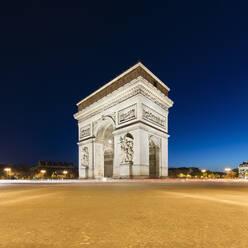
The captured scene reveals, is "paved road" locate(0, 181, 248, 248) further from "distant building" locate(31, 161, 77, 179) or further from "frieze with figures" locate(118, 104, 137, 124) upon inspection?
"distant building" locate(31, 161, 77, 179)

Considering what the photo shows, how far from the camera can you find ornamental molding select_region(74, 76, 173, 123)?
19.7m

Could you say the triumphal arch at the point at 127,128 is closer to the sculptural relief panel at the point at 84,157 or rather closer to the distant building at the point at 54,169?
the sculptural relief panel at the point at 84,157

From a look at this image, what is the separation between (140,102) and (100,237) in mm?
17329

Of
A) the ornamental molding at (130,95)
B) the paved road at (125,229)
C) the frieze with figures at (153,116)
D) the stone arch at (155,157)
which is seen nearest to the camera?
the paved road at (125,229)

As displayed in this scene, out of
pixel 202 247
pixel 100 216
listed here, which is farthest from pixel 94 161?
pixel 202 247

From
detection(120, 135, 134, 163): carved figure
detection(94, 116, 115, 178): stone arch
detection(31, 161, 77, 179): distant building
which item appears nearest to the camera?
detection(120, 135, 134, 163): carved figure

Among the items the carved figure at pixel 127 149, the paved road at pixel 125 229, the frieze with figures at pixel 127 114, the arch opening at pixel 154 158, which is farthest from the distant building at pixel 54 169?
the paved road at pixel 125 229

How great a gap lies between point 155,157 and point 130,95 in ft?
27.3

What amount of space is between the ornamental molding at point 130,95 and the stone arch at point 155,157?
4850 millimetres

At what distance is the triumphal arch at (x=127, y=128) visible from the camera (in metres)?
19.0

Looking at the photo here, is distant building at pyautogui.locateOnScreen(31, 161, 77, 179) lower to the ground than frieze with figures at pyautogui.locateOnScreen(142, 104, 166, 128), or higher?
lower

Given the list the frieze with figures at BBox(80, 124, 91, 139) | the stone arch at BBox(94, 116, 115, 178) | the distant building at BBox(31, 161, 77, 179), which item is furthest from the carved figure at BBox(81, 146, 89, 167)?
the distant building at BBox(31, 161, 77, 179)

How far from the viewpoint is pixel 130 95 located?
20.5 metres

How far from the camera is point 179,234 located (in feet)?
8.25
